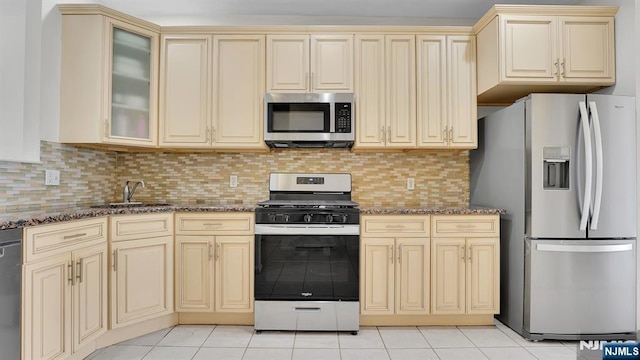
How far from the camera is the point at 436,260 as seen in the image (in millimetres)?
2729

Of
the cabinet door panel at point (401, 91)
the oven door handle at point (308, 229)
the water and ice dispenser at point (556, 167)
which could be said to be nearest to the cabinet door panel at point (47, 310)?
the oven door handle at point (308, 229)

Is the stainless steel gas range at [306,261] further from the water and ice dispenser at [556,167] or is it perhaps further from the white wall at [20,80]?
the white wall at [20,80]

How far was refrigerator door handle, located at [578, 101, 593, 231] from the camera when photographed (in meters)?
2.37

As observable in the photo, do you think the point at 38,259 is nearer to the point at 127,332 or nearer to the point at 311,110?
the point at 127,332

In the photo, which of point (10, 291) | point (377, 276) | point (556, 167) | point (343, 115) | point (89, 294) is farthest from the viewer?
point (343, 115)

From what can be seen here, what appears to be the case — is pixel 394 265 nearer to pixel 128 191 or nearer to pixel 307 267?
pixel 307 267

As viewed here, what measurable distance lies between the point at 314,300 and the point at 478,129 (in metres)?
2.08

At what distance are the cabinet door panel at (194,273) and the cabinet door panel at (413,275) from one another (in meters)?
1.45

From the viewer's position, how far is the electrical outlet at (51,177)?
246cm

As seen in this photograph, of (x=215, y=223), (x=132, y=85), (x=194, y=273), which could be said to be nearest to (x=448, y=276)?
(x=215, y=223)

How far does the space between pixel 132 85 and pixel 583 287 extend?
11.9 feet

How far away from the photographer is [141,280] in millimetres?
2561

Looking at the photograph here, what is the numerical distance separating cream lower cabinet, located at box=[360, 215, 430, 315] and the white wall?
2.40 meters

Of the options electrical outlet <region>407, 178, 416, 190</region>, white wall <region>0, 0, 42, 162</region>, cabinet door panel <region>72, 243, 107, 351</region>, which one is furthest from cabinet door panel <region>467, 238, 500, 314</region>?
white wall <region>0, 0, 42, 162</region>
